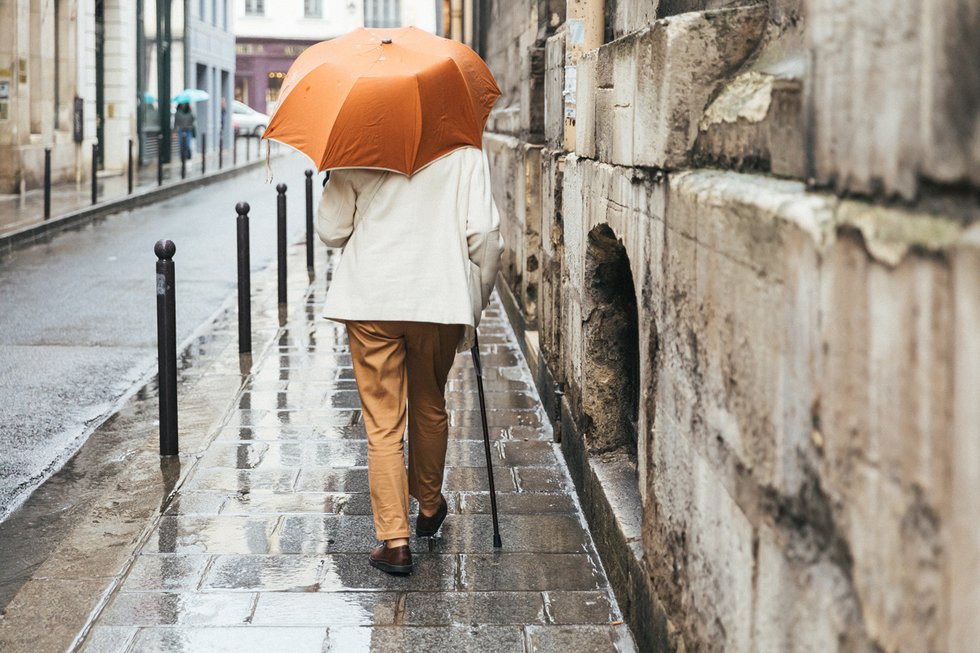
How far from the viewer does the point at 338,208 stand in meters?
4.52

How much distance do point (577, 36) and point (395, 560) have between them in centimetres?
265

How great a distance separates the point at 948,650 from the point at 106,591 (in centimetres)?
324

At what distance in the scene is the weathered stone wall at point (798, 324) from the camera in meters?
1.67

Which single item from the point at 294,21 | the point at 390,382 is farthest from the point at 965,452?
the point at 294,21

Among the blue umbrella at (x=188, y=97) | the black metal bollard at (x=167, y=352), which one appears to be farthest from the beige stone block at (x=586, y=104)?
the blue umbrella at (x=188, y=97)

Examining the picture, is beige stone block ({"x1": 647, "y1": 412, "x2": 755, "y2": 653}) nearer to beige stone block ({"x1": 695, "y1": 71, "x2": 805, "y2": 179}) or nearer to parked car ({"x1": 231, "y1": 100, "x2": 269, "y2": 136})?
beige stone block ({"x1": 695, "y1": 71, "x2": 805, "y2": 179})

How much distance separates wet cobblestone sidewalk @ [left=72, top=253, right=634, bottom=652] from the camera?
13.0ft

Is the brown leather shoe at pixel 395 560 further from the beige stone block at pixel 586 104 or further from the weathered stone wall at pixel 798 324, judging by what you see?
the beige stone block at pixel 586 104

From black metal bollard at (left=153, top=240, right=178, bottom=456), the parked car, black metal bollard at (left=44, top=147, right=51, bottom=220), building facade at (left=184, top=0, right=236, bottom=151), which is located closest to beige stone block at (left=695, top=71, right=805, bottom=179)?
black metal bollard at (left=153, top=240, right=178, bottom=456)

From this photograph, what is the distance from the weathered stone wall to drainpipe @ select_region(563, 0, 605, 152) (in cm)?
106

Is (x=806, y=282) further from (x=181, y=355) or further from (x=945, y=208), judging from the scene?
(x=181, y=355)

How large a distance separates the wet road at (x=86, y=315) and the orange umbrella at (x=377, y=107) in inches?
86.9

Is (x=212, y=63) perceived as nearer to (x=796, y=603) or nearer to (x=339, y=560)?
(x=339, y=560)

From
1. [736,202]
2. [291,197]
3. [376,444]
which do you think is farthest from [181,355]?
[291,197]
